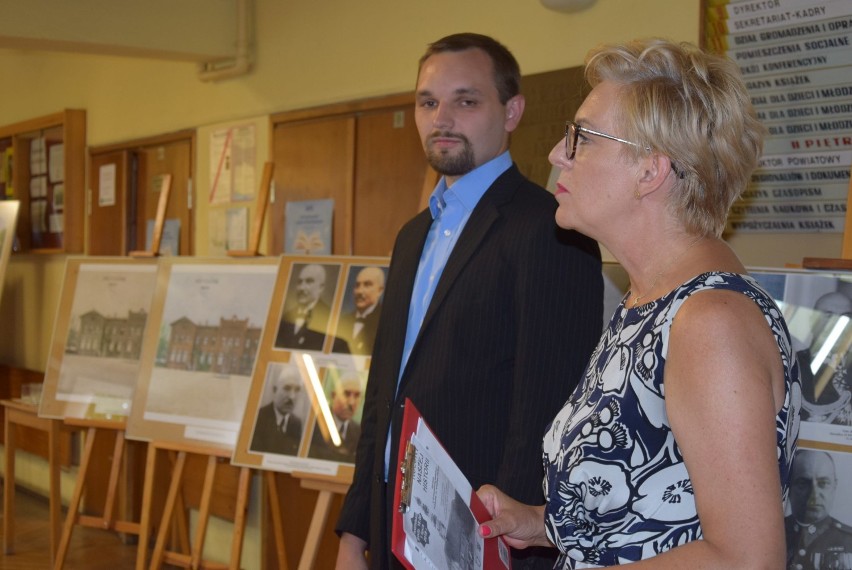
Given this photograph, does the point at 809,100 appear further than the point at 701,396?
Yes

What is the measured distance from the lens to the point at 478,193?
2.05 metres

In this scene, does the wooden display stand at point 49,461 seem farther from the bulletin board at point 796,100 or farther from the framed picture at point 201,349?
the bulletin board at point 796,100

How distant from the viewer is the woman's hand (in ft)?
4.89

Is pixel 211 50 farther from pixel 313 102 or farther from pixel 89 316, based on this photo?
pixel 89 316

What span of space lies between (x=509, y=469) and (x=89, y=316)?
3.20 meters

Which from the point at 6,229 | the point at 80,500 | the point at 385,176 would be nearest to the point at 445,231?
the point at 385,176

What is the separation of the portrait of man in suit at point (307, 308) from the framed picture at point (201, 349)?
29cm

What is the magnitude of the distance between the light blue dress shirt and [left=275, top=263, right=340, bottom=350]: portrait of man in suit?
120 cm

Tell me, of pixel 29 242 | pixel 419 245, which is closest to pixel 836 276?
pixel 419 245

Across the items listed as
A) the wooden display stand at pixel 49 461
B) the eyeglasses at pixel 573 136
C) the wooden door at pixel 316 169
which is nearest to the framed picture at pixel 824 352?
the eyeglasses at pixel 573 136

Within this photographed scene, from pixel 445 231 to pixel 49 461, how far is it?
3.26 m

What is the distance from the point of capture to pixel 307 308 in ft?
10.8

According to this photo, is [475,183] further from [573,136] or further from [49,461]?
[49,461]

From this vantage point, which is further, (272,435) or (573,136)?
(272,435)
